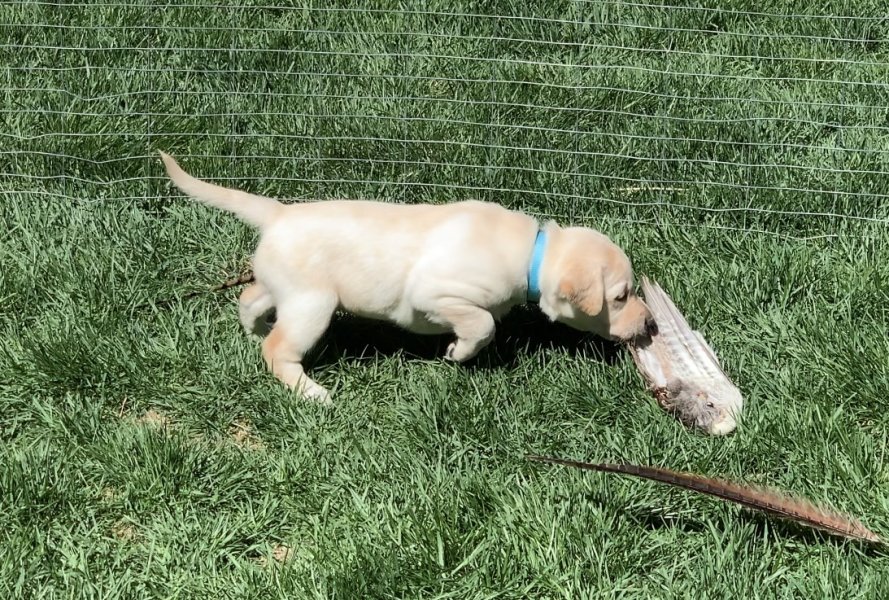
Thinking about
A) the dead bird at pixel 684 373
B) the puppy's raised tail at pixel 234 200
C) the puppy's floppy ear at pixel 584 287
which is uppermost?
the puppy's raised tail at pixel 234 200

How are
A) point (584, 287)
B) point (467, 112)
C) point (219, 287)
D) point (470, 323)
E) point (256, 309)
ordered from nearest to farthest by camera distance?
point (584, 287) → point (470, 323) → point (256, 309) → point (219, 287) → point (467, 112)

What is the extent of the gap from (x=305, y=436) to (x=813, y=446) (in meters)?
1.75

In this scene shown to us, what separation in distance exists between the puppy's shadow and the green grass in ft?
0.06

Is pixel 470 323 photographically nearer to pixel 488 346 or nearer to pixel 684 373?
pixel 488 346

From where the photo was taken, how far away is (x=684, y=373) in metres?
3.70

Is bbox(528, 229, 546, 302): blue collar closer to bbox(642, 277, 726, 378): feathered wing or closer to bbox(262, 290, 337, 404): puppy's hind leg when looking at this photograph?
bbox(642, 277, 726, 378): feathered wing

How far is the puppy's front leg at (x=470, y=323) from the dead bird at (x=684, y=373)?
0.58m

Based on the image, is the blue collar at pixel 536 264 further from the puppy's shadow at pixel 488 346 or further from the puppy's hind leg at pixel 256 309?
the puppy's hind leg at pixel 256 309

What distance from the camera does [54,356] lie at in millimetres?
3771

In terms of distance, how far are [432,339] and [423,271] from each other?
0.57 metres

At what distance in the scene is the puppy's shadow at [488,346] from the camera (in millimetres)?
3951

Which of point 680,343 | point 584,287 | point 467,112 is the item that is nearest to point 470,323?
point 584,287

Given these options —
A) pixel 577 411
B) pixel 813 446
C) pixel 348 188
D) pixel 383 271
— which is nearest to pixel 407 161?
pixel 348 188

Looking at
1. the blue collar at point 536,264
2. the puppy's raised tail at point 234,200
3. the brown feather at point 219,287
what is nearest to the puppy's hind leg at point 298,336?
the puppy's raised tail at point 234,200
